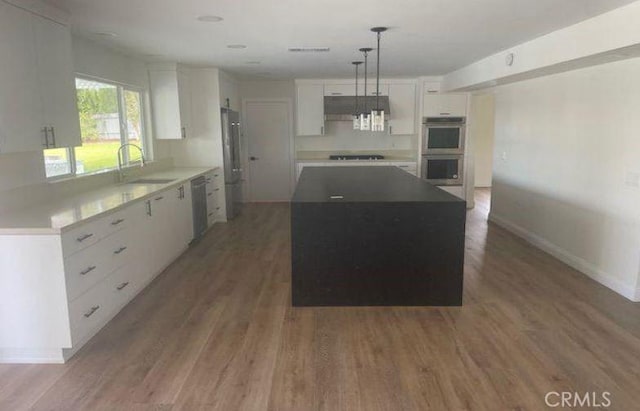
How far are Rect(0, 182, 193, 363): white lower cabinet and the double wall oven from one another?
5432 millimetres

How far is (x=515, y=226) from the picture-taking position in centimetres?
597

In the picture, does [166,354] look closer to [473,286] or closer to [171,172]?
[473,286]

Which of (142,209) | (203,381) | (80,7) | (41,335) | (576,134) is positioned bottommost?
(203,381)

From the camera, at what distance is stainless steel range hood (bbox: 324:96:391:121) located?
7611 millimetres

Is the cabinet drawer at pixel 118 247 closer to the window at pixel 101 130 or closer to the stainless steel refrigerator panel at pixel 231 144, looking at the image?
the window at pixel 101 130

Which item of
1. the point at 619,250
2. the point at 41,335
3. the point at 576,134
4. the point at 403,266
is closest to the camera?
the point at 41,335

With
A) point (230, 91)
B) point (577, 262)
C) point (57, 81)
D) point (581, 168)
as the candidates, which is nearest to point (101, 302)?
point (57, 81)

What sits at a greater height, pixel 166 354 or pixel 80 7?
pixel 80 7

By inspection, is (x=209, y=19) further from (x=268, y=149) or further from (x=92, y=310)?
(x=268, y=149)

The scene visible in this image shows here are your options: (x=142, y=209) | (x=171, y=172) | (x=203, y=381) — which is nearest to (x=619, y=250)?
(x=203, y=381)

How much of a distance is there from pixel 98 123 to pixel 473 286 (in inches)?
166

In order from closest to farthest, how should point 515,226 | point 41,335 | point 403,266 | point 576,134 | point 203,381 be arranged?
point 203,381 → point 41,335 → point 403,266 → point 576,134 → point 515,226

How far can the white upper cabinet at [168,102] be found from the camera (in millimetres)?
5844

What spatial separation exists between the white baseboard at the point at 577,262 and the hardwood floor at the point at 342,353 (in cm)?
9
